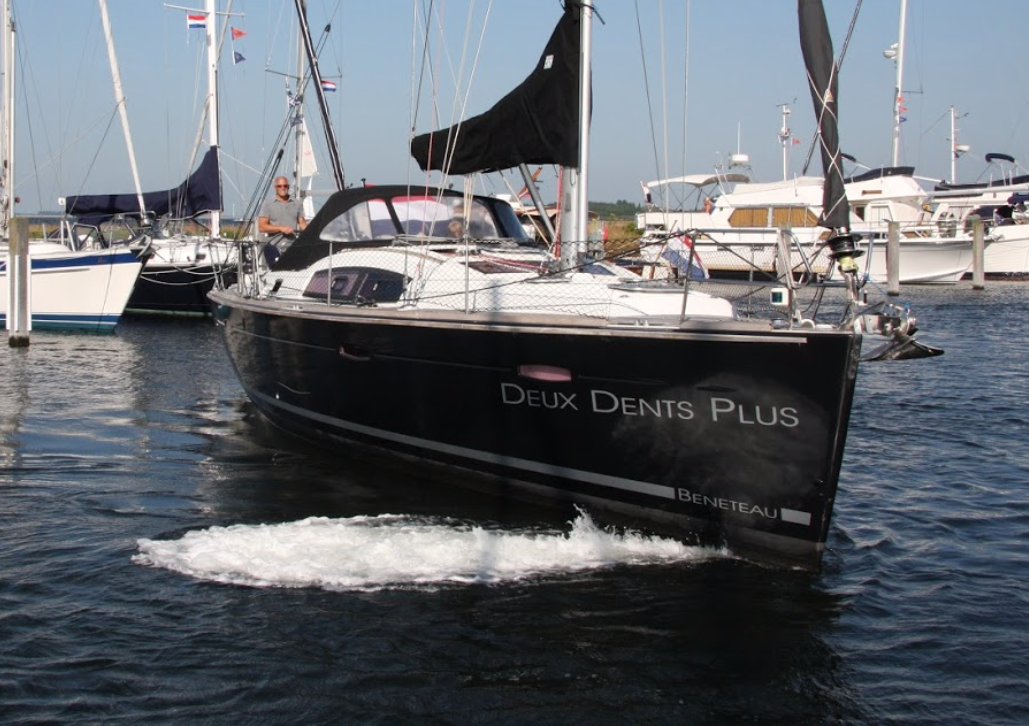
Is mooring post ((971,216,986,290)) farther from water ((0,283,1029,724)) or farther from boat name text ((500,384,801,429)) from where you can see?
boat name text ((500,384,801,429))

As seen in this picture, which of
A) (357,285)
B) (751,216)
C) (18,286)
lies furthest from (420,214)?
(751,216)

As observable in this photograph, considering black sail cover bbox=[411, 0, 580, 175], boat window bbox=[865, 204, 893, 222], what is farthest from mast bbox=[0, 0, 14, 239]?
boat window bbox=[865, 204, 893, 222]

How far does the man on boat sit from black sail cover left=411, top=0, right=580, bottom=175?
4267 millimetres

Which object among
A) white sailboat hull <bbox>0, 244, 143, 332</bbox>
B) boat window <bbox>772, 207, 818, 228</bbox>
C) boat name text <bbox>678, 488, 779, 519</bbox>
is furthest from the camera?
boat window <bbox>772, 207, 818, 228</bbox>

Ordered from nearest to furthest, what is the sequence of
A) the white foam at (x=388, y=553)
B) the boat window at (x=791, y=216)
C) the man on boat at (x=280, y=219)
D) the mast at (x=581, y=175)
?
the white foam at (x=388, y=553) < the mast at (x=581, y=175) < the man on boat at (x=280, y=219) < the boat window at (x=791, y=216)

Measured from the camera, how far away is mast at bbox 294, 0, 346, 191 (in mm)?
15328

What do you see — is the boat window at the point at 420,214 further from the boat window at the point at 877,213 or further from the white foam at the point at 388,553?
the boat window at the point at 877,213

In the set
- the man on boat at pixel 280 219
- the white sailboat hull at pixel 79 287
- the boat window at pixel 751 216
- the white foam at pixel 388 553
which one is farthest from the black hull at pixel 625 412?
the boat window at pixel 751 216

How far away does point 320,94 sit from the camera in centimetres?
1590

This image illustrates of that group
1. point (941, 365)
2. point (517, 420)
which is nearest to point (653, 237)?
point (517, 420)

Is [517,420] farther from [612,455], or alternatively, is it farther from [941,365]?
[941,365]

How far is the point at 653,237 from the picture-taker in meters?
8.40

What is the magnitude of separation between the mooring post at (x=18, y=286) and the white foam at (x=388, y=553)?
1298 cm

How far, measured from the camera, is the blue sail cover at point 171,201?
80.6ft
